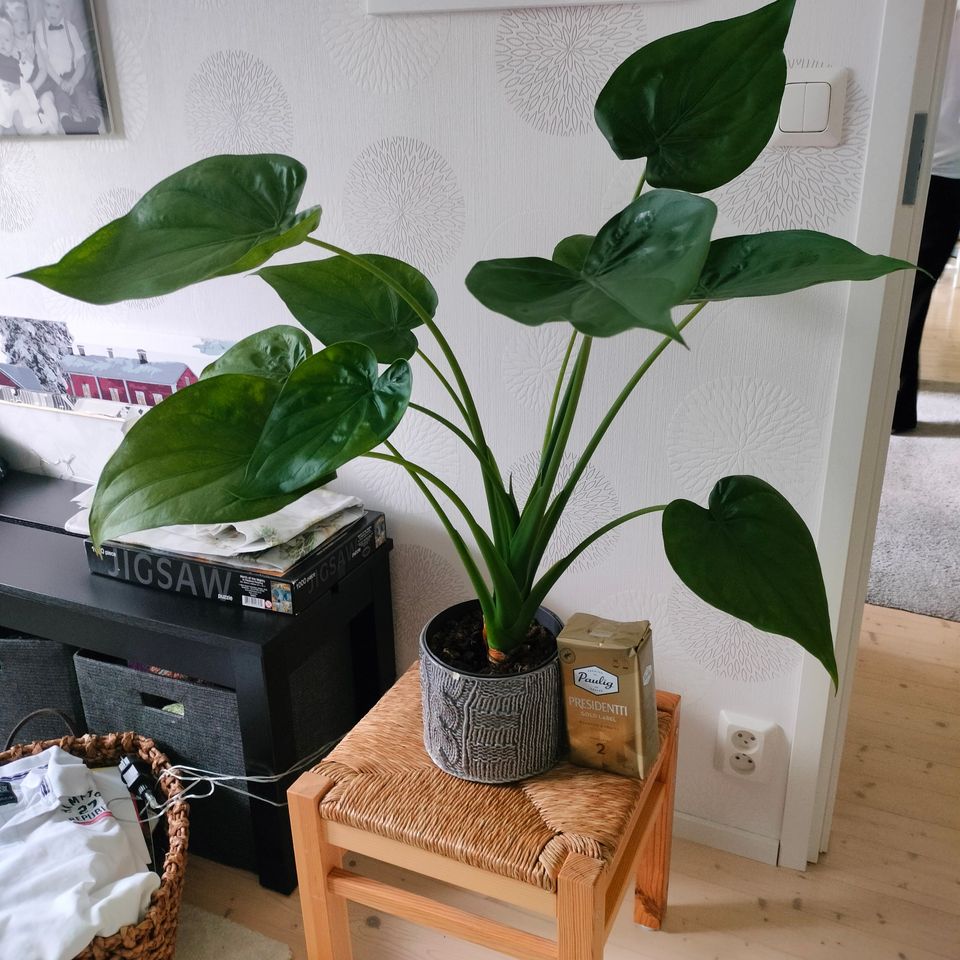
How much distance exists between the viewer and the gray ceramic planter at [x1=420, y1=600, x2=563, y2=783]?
3.51ft

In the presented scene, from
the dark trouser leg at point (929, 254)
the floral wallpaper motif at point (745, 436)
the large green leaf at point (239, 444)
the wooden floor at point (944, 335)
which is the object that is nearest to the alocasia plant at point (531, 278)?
the large green leaf at point (239, 444)

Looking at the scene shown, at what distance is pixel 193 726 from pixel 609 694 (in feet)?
2.26

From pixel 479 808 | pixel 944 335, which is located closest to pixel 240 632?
pixel 479 808

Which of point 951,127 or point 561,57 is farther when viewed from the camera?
point 951,127

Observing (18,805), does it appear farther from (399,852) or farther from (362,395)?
(362,395)

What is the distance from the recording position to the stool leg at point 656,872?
132 centimetres

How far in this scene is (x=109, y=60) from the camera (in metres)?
1.49

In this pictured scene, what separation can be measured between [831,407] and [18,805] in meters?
1.25

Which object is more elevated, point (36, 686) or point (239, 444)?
point (239, 444)

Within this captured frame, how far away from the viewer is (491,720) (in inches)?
42.6

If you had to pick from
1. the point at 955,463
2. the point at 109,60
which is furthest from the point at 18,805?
the point at 955,463

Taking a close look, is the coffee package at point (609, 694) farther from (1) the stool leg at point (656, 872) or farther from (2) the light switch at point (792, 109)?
(2) the light switch at point (792, 109)

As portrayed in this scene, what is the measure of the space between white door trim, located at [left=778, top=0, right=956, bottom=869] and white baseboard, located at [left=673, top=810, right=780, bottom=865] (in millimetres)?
23

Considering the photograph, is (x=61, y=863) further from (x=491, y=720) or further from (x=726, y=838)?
(x=726, y=838)
